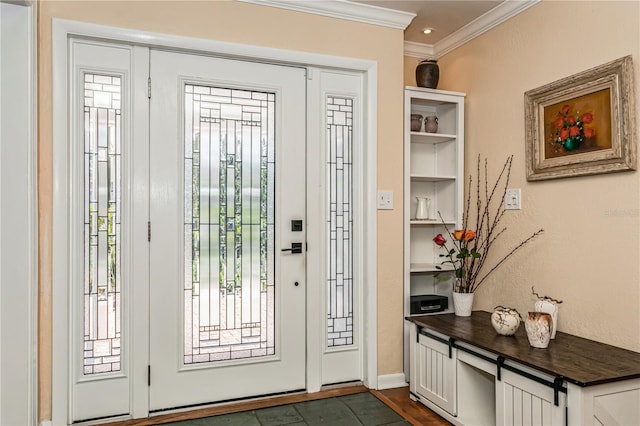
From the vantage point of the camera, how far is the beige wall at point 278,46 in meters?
2.45

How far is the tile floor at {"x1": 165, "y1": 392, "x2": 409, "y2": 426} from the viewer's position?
Answer: 101 inches

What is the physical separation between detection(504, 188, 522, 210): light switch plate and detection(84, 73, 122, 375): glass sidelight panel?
7.87 feet

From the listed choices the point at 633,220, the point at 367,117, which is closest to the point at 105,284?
the point at 367,117

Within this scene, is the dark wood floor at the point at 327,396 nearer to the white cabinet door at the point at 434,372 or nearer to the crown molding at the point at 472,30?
the white cabinet door at the point at 434,372

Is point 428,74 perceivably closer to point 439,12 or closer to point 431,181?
point 439,12

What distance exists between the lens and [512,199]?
298 cm

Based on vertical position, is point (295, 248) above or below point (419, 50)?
below

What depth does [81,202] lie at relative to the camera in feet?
8.31

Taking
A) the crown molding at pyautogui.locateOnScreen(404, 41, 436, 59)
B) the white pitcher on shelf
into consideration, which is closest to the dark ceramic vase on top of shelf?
the crown molding at pyautogui.locateOnScreen(404, 41, 436, 59)

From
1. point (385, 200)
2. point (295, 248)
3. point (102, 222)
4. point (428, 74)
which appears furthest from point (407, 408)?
point (428, 74)

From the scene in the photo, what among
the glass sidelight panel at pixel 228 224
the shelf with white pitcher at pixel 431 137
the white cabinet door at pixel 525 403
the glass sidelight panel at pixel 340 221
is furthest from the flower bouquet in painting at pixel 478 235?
the glass sidelight panel at pixel 228 224

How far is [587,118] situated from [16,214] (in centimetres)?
300

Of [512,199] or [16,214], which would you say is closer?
[16,214]

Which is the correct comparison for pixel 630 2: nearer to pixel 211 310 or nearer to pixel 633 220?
pixel 633 220
